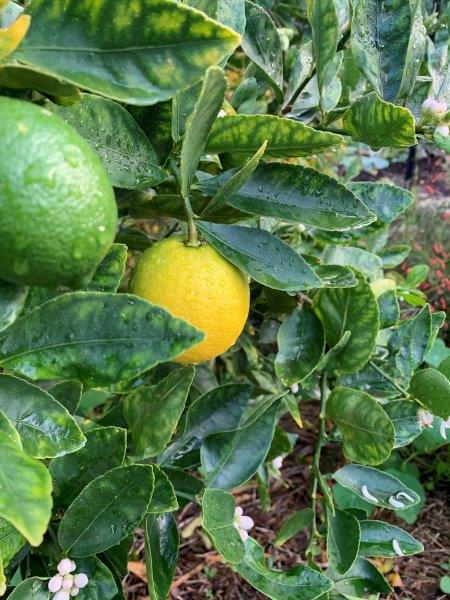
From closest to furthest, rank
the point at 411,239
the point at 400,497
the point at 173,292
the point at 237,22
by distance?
1. the point at 173,292
2. the point at 237,22
3. the point at 400,497
4. the point at 411,239

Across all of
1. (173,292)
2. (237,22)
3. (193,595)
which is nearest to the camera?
(173,292)

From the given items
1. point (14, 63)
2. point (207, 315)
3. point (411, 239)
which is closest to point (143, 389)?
point (207, 315)

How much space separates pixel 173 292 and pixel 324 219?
18 centimetres

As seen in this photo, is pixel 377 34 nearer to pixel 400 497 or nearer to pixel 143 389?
pixel 143 389

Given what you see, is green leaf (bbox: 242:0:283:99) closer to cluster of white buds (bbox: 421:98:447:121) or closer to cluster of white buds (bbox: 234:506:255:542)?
cluster of white buds (bbox: 421:98:447:121)

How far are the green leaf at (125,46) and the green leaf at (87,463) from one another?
359mm

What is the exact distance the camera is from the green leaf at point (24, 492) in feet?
1.21

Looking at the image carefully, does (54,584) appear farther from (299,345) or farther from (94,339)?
(299,345)

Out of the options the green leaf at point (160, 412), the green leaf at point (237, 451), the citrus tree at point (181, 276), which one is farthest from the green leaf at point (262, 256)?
the green leaf at point (237, 451)

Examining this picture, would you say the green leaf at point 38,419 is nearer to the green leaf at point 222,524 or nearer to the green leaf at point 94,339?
the green leaf at point 94,339

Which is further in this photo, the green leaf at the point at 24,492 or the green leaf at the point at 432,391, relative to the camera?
the green leaf at the point at 432,391

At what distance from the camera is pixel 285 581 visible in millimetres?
717

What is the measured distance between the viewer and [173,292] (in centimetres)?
58

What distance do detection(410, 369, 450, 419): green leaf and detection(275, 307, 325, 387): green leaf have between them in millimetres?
141
